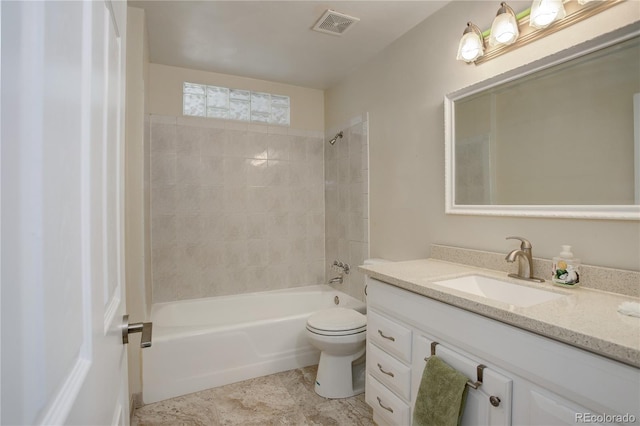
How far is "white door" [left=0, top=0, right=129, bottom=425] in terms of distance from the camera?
0.26 meters

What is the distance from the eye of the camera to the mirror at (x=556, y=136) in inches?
47.6

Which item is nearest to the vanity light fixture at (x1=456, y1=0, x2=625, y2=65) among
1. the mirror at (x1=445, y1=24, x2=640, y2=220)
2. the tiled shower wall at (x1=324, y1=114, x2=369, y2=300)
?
the mirror at (x1=445, y1=24, x2=640, y2=220)

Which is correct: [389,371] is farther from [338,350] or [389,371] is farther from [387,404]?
[338,350]

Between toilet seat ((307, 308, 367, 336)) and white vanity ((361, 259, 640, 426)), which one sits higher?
white vanity ((361, 259, 640, 426))

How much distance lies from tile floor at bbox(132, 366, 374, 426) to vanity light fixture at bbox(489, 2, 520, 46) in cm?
215

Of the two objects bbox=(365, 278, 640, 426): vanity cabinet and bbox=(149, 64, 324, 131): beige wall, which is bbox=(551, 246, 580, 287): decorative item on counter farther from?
bbox=(149, 64, 324, 131): beige wall

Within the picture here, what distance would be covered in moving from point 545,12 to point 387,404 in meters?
1.92

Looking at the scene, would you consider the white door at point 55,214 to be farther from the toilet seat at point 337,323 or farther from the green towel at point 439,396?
the toilet seat at point 337,323

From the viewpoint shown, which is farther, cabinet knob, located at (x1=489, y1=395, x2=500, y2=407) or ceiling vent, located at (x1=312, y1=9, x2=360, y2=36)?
ceiling vent, located at (x1=312, y1=9, x2=360, y2=36)

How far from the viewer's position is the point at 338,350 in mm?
2064

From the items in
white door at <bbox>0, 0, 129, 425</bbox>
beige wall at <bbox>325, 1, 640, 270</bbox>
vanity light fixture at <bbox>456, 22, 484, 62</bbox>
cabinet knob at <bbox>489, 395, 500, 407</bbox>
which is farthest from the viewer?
vanity light fixture at <bbox>456, 22, 484, 62</bbox>

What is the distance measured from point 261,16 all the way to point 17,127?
7.06 ft

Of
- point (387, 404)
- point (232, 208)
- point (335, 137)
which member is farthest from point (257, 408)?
point (335, 137)

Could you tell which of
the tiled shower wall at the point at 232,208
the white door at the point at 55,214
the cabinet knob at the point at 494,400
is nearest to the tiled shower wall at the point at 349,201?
the tiled shower wall at the point at 232,208
